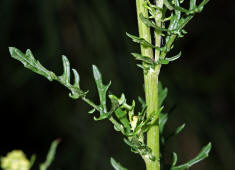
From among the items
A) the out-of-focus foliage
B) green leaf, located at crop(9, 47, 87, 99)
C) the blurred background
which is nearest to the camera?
green leaf, located at crop(9, 47, 87, 99)

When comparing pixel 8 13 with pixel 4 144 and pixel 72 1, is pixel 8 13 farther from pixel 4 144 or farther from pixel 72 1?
pixel 4 144

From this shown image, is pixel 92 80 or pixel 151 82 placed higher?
pixel 151 82

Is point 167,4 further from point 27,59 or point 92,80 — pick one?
point 92,80

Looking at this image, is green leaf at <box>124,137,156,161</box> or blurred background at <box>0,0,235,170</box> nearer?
green leaf at <box>124,137,156,161</box>

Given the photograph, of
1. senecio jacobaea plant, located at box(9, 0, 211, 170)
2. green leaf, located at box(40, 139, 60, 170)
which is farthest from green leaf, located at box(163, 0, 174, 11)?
green leaf, located at box(40, 139, 60, 170)

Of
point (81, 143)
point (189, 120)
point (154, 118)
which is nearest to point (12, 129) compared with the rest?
point (81, 143)

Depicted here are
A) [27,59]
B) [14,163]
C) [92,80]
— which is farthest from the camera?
[92,80]

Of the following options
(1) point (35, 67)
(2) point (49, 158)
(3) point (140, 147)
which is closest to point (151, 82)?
(3) point (140, 147)

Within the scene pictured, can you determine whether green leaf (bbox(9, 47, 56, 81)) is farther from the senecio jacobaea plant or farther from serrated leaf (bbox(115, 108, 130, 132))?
serrated leaf (bbox(115, 108, 130, 132))

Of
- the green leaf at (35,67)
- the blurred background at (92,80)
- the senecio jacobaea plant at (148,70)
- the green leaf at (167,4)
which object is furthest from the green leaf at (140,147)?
the blurred background at (92,80)
